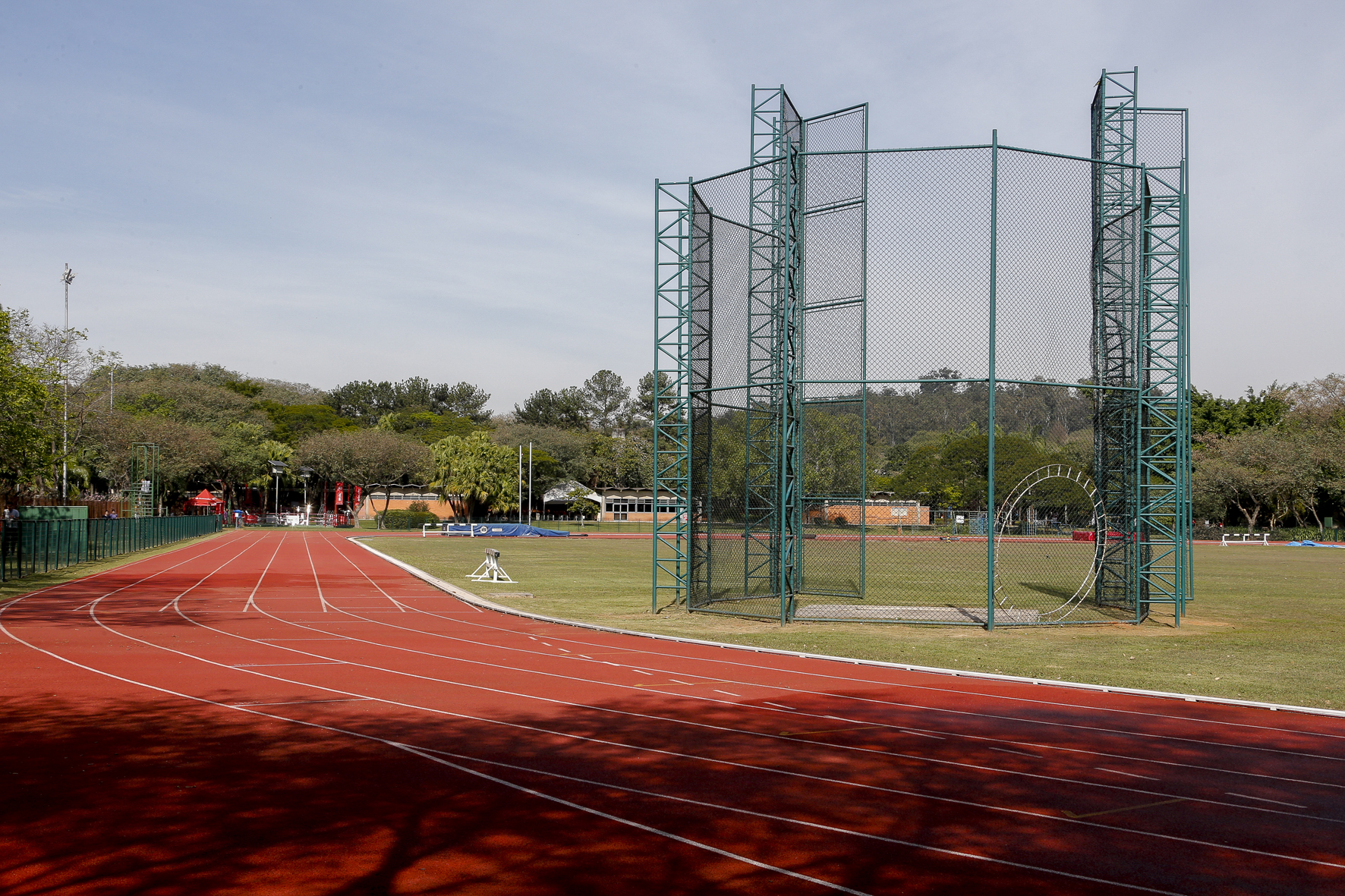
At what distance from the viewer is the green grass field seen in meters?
12.0

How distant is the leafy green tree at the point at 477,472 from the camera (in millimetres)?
79000

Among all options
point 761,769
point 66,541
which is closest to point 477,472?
point 66,541

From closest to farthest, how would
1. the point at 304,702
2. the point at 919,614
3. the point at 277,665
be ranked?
the point at 304,702 → the point at 277,665 → the point at 919,614

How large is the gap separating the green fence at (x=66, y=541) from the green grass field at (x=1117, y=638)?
38.2ft

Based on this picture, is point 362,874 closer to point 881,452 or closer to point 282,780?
point 282,780

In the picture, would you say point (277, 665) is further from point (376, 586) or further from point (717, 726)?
point (376, 586)

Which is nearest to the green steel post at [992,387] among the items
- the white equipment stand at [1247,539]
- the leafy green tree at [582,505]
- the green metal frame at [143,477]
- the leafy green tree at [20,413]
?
the leafy green tree at [20,413]

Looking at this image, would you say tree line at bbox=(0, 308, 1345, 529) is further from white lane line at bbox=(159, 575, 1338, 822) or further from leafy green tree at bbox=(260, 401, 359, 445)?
white lane line at bbox=(159, 575, 1338, 822)

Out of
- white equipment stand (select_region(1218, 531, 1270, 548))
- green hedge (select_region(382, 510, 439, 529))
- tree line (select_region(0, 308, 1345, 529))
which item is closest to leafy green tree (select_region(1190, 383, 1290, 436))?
tree line (select_region(0, 308, 1345, 529))

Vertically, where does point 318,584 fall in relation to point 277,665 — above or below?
below

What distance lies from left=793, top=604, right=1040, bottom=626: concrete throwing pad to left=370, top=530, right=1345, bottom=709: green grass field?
0.36 m

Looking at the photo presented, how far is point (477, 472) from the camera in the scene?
79.1 metres

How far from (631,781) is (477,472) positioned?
73.4m

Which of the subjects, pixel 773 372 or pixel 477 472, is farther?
pixel 477 472
